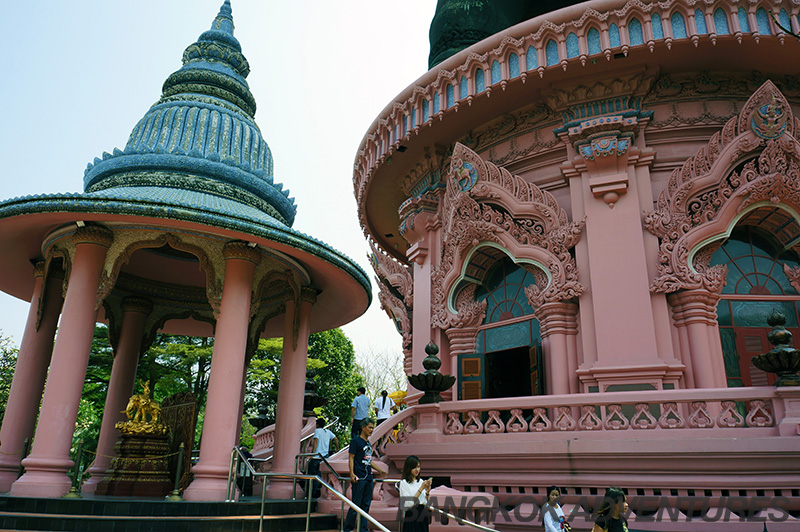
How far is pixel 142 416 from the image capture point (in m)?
9.59

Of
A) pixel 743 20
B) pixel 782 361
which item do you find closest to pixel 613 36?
pixel 743 20

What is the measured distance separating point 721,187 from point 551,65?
366 cm

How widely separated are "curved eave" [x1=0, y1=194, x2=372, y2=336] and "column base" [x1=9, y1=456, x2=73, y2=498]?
3333 mm

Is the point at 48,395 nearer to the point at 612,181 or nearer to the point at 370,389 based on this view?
the point at 612,181

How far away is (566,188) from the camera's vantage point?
11.6 meters

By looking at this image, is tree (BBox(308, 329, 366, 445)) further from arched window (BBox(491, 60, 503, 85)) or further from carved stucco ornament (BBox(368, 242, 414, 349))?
arched window (BBox(491, 60, 503, 85))

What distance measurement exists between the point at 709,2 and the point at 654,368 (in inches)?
245

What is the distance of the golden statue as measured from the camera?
9.38 metres

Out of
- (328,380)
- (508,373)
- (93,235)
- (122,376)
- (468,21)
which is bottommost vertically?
(122,376)

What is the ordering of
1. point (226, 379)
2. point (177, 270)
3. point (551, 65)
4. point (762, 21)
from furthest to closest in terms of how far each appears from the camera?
point (177, 270), point (551, 65), point (762, 21), point (226, 379)

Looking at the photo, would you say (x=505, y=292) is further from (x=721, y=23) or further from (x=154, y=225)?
(x=154, y=225)

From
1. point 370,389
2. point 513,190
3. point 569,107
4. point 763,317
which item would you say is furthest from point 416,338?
point 370,389

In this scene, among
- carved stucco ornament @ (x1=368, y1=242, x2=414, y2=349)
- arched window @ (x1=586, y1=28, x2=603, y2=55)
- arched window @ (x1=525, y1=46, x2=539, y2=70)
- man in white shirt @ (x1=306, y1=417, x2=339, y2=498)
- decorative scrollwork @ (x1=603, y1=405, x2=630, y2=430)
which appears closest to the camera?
decorative scrollwork @ (x1=603, y1=405, x2=630, y2=430)

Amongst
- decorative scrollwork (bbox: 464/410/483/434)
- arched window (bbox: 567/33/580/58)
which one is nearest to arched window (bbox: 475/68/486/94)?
arched window (bbox: 567/33/580/58)
